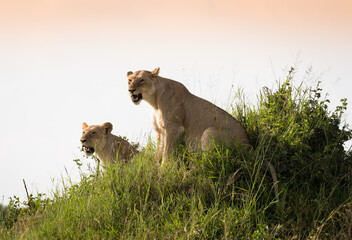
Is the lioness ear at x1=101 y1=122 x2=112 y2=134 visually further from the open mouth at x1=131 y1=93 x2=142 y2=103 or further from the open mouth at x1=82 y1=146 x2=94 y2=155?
the open mouth at x1=131 y1=93 x2=142 y2=103

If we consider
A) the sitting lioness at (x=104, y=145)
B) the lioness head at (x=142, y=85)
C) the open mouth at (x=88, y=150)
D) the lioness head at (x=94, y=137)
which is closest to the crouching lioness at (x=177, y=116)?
the lioness head at (x=142, y=85)

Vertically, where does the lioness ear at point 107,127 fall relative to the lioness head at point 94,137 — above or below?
above

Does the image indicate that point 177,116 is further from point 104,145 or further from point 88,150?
point 88,150

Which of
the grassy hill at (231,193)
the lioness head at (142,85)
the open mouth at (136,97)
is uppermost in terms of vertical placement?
the lioness head at (142,85)

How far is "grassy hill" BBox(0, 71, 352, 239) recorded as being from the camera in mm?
6457

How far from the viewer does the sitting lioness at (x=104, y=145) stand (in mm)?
8375

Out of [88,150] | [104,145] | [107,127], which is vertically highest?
[107,127]

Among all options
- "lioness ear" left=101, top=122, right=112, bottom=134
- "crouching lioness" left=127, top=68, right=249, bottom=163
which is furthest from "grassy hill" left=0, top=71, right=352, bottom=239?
"lioness ear" left=101, top=122, right=112, bottom=134

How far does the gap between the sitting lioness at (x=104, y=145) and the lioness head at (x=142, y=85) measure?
2.77 ft

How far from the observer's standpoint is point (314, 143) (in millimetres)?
8258

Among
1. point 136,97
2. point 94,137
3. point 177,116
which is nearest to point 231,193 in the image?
point 177,116

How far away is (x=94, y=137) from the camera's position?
838cm

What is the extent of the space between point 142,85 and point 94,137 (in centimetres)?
129

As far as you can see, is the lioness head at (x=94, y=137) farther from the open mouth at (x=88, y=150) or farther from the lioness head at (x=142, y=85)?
the lioness head at (x=142, y=85)
